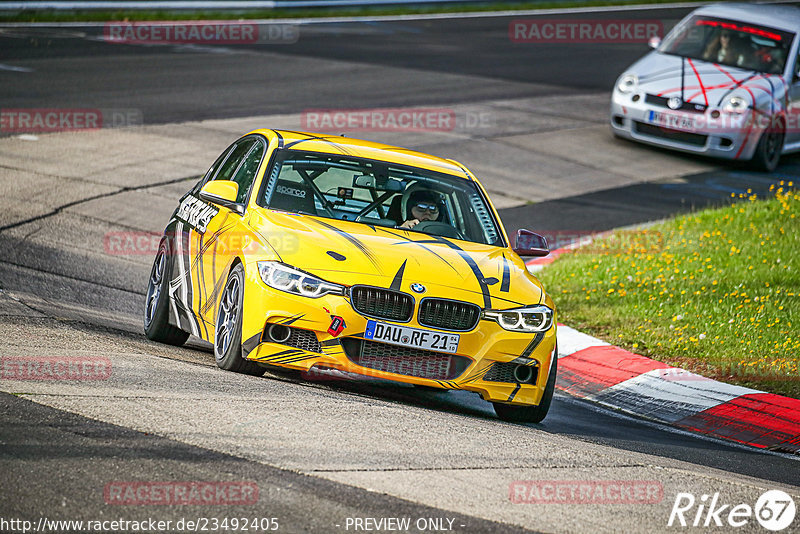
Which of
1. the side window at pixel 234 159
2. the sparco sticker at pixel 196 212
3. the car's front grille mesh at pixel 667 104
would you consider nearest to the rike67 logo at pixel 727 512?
the sparco sticker at pixel 196 212

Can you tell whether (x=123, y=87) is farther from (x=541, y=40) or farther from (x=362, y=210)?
(x=541, y=40)

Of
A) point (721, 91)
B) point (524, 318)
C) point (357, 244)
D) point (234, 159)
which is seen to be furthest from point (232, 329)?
point (721, 91)

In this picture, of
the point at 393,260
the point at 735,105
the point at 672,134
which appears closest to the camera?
the point at 393,260

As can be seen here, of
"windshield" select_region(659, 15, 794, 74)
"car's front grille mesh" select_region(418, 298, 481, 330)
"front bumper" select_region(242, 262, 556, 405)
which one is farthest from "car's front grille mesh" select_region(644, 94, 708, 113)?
"car's front grille mesh" select_region(418, 298, 481, 330)

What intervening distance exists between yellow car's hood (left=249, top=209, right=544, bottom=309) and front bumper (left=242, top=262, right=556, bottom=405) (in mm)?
182

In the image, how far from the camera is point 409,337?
6.75 m

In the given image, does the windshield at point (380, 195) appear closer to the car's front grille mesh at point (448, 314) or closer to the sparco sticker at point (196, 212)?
the sparco sticker at point (196, 212)

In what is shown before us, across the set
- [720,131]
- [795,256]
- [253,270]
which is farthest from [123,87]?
[253,270]

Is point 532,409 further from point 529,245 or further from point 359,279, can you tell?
point 359,279

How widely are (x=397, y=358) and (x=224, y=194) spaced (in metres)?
1.77

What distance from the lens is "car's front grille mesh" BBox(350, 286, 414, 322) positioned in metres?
6.75

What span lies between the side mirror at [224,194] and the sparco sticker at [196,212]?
245 millimetres

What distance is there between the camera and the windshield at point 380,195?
795 centimetres

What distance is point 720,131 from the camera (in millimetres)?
17531
